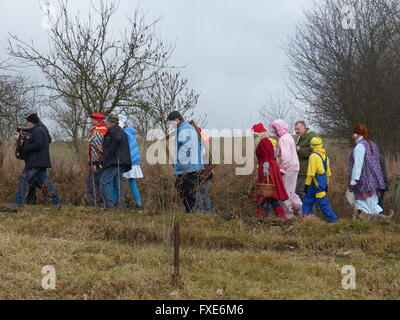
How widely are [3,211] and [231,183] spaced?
426 cm

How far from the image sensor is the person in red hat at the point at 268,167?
8516 millimetres

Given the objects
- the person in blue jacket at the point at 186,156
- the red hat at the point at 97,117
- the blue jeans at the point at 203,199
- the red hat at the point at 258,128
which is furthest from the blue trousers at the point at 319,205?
the red hat at the point at 97,117

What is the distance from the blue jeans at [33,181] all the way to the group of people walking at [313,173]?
3.87 metres

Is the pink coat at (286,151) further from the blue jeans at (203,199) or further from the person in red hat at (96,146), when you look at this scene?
the person in red hat at (96,146)

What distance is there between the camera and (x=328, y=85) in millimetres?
17594

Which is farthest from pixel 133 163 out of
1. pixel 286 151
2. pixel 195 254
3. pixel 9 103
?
pixel 9 103

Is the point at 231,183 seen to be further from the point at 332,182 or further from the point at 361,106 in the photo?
the point at 361,106

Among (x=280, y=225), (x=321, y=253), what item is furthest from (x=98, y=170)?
(x=321, y=253)

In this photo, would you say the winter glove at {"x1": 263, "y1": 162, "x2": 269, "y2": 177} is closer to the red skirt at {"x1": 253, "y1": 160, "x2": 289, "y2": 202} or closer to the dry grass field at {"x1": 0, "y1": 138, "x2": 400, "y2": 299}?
the red skirt at {"x1": 253, "y1": 160, "x2": 289, "y2": 202}

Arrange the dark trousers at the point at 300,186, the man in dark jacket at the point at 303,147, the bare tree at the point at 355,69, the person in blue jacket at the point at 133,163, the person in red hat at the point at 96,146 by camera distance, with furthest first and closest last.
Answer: the bare tree at the point at 355,69
the dark trousers at the point at 300,186
the person in blue jacket at the point at 133,163
the man in dark jacket at the point at 303,147
the person in red hat at the point at 96,146

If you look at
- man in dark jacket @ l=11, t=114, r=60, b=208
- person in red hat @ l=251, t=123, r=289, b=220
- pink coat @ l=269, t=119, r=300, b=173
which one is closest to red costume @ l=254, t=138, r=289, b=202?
person in red hat @ l=251, t=123, r=289, b=220

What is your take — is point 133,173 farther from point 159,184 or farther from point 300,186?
point 300,186

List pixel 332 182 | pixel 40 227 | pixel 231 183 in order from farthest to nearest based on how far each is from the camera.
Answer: pixel 332 182
pixel 231 183
pixel 40 227

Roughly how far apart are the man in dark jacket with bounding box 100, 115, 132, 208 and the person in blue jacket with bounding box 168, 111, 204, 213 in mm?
955
